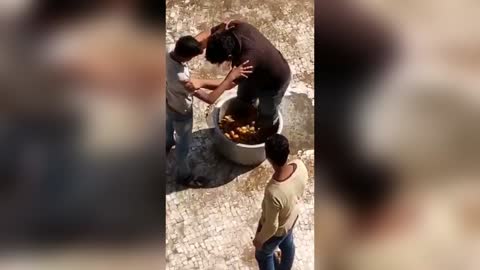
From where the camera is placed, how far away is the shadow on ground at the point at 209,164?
235 cm

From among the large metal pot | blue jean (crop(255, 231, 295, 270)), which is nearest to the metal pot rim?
the large metal pot

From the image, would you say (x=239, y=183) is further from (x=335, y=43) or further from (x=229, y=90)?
(x=335, y=43)

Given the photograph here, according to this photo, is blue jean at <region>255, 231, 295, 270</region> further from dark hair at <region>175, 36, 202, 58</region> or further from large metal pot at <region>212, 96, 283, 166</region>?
dark hair at <region>175, 36, 202, 58</region>

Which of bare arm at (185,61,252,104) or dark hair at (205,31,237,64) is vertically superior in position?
dark hair at (205,31,237,64)

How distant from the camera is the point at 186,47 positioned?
2330 mm

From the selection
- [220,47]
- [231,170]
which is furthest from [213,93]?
[231,170]

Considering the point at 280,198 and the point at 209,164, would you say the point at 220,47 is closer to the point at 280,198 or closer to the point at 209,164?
the point at 209,164

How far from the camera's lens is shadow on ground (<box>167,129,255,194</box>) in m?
2.35

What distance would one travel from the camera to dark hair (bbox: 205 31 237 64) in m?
2.33

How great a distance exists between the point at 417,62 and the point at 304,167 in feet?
1.66

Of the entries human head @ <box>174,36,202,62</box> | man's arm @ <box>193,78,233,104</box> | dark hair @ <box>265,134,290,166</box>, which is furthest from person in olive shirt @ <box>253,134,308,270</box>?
human head @ <box>174,36,202,62</box>

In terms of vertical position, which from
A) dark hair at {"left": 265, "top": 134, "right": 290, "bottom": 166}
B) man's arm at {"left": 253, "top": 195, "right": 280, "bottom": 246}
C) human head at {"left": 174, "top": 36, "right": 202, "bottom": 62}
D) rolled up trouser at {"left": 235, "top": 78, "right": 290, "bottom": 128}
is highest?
human head at {"left": 174, "top": 36, "right": 202, "bottom": 62}

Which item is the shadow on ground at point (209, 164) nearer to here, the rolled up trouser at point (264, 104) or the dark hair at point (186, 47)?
the rolled up trouser at point (264, 104)

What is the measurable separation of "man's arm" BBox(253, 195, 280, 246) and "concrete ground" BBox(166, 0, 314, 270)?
0.03 metres
